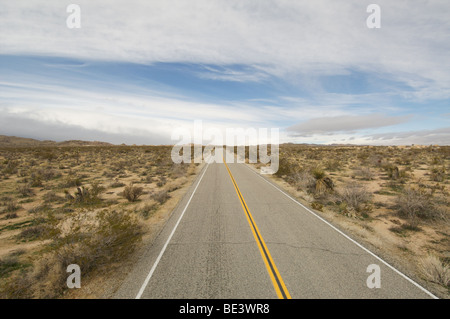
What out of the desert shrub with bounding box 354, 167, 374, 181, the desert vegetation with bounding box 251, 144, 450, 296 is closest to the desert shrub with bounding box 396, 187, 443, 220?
the desert vegetation with bounding box 251, 144, 450, 296

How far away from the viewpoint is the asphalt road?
15.2 feet

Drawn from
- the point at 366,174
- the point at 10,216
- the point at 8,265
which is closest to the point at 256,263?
the point at 8,265

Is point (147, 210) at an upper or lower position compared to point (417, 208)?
lower

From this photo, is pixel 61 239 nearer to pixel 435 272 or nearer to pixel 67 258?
pixel 67 258

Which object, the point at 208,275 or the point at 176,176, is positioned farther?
the point at 176,176

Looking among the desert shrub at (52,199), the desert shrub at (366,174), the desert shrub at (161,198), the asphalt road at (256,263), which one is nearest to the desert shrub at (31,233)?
the desert shrub at (52,199)

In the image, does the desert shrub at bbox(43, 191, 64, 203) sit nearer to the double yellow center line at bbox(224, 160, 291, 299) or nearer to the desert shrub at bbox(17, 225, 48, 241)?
the desert shrub at bbox(17, 225, 48, 241)

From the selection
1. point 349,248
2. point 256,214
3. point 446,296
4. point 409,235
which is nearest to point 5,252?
point 256,214

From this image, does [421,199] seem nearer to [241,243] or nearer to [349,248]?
[349,248]

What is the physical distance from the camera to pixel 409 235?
27.5ft

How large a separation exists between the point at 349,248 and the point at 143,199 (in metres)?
12.2

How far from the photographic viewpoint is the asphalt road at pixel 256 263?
4.62 metres

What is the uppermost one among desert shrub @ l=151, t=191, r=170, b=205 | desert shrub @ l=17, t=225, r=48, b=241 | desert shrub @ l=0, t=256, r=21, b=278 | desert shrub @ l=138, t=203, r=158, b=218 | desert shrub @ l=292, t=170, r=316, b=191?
desert shrub @ l=292, t=170, r=316, b=191

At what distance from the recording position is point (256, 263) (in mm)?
5637
